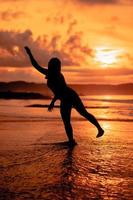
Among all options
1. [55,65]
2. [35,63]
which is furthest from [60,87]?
[35,63]

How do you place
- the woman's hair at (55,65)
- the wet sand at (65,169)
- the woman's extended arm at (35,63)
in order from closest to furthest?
the wet sand at (65,169)
the woman's hair at (55,65)
the woman's extended arm at (35,63)

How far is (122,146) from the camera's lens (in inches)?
378

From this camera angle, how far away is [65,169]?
22.5ft

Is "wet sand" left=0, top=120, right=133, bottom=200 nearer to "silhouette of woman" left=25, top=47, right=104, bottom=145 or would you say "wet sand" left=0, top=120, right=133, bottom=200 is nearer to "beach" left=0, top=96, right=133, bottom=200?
"beach" left=0, top=96, right=133, bottom=200

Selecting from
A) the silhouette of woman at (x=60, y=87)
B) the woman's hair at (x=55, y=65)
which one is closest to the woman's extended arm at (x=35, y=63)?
the silhouette of woman at (x=60, y=87)

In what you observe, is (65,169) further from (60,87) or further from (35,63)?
(35,63)

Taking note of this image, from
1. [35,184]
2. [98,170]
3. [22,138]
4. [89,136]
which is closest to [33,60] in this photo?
[22,138]

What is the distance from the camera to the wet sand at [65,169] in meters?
5.32

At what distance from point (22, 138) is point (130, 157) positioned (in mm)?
3874

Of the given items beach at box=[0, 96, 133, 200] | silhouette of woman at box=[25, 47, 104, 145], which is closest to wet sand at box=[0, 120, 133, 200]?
beach at box=[0, 96, 133, 200]

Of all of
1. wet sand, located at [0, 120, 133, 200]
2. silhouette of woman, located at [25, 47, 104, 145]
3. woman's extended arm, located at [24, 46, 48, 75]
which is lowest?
wet sand, located at [0, 120, 133, 200]

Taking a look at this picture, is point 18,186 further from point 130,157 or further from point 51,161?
point 130,157

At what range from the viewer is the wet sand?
5.32 m

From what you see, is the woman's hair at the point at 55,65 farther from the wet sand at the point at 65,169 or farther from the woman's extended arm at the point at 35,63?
the wet sand at the point at 65,169
